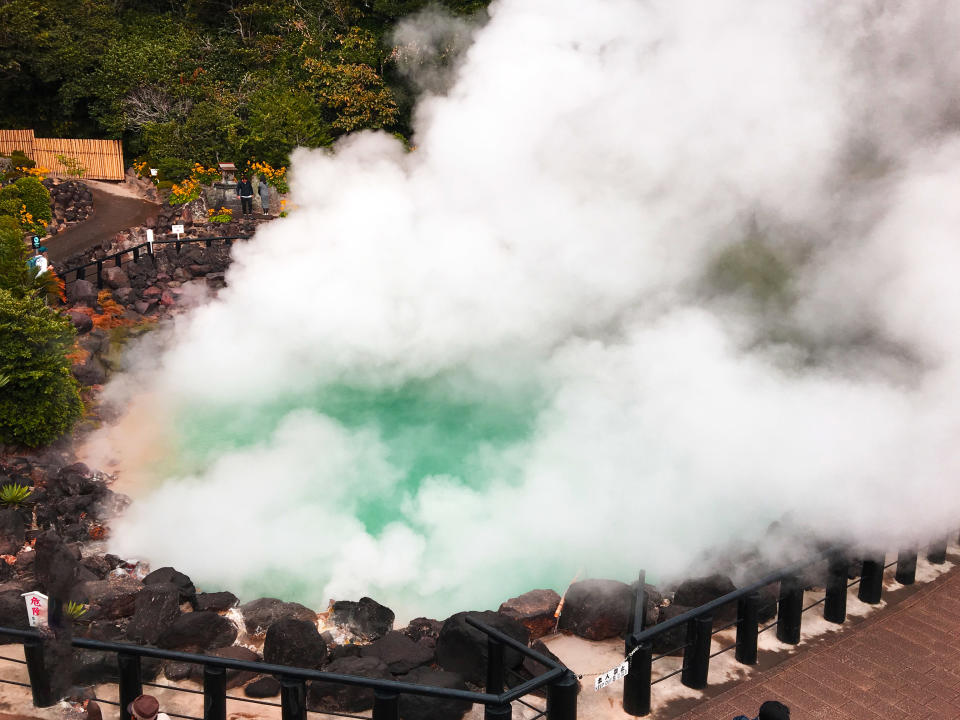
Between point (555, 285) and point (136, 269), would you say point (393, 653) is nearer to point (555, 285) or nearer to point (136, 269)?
point (555, 285)

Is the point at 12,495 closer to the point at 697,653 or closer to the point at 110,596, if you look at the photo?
the point at 110,596

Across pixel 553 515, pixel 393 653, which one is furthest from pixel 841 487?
pixel 393 653

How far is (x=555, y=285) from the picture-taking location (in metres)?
12.1

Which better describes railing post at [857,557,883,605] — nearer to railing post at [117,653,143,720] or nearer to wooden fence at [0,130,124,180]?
railing post at [117,653,143,720]

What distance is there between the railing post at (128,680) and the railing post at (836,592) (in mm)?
5621

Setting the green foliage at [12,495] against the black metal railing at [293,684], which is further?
the green foliage at [12,495]

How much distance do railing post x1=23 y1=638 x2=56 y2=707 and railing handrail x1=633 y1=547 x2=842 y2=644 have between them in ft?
13.9

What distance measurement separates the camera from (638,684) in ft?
23.0

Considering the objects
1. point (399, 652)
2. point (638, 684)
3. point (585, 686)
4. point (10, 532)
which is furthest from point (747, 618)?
point (10, 532)

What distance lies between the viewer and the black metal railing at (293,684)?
603 centimetres

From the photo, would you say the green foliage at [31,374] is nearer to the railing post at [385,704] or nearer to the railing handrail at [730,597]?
the railing post at [385,704]

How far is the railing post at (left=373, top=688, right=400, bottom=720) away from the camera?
242 inches

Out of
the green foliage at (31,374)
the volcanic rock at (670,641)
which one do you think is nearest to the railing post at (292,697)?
the volcanic rock at (670,641)

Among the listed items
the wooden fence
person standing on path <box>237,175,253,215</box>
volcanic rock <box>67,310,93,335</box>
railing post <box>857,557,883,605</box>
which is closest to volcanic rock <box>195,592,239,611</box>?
railing post <box>857,557,883,605</box>
